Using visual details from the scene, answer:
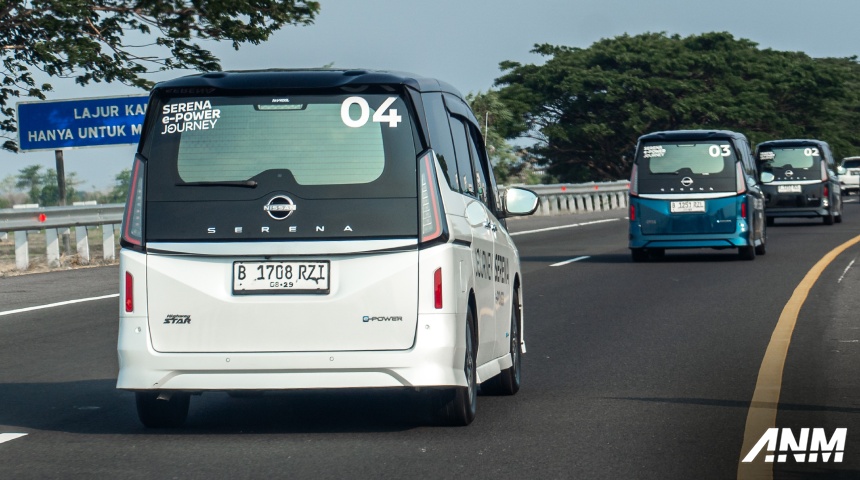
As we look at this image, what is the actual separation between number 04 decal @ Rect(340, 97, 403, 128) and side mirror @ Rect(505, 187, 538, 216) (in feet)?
6.37

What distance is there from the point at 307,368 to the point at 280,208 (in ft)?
2.49

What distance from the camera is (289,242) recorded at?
6957 millimetres

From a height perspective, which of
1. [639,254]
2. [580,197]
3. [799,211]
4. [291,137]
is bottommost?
[580,197]

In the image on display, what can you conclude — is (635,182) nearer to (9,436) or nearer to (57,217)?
(57,217)

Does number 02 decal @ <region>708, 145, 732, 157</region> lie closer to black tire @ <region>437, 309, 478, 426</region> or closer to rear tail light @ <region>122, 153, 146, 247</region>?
black tire @ <region>437, 309, 478, 426</region>

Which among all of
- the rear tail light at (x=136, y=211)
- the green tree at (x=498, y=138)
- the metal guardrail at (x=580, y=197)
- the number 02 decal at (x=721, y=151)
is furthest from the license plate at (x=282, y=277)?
the green tree at (x=498, y=138)

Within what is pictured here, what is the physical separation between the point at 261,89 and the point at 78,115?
19599 mm

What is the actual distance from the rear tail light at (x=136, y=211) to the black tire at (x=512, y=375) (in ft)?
8.06

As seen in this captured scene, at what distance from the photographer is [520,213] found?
8828mm

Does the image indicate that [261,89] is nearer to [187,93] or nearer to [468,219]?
[187,93]

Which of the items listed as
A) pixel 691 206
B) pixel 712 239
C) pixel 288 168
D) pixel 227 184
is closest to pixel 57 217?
pixel 691 206

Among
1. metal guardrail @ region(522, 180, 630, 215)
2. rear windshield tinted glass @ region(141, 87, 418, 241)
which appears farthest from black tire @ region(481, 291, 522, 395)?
metal guardrail @ region(522, 180, 630, 215)

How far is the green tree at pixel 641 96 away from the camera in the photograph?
6881 centimetres

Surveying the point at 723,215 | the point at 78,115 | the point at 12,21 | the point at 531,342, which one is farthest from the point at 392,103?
the point at 78,115
